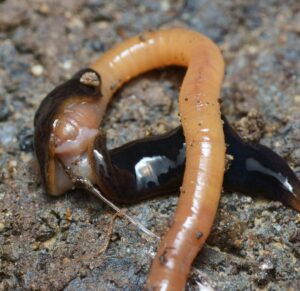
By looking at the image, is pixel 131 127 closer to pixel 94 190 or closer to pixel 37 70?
pixel 94 190

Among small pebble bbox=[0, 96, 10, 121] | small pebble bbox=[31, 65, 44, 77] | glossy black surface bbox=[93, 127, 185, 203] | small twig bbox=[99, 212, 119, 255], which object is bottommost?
small twig bbox=[99, 212, 119, 255]

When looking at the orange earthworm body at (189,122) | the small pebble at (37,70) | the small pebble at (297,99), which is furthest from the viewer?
the small pebble at (37,70)

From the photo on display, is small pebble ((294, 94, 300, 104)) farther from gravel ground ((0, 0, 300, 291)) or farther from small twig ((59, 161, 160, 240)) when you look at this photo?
small twig ((59, 161, 160, 240))

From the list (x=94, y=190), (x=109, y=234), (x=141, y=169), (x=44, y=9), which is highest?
(x=44, y=9)

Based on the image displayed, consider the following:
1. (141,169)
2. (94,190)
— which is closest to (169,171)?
(141,169)

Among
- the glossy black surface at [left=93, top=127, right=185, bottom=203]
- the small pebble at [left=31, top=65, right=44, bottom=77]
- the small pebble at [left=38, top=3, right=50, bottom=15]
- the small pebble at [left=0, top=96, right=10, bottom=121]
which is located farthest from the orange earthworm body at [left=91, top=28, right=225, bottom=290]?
the small pebble at [left=38, top=3, right=50, bottom=15]

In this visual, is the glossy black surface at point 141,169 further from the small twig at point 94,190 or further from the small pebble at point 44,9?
the small pebble at point 44,9

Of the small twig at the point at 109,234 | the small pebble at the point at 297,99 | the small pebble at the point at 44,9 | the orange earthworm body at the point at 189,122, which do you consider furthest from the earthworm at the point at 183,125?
the small pebble at the point at 44,9

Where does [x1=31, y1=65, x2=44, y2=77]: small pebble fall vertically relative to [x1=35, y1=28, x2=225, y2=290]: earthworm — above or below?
below
